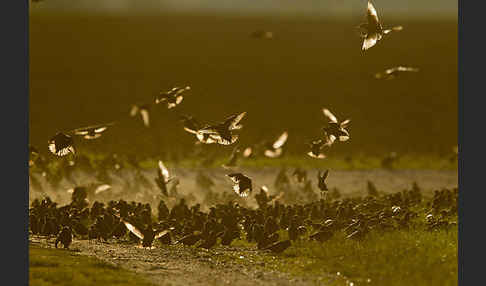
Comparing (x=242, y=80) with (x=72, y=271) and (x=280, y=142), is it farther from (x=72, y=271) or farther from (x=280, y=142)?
(x=72, y=271)

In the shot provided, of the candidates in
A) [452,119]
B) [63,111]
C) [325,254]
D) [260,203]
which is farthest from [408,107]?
[325,254]

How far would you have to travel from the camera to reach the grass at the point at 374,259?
12492 mm

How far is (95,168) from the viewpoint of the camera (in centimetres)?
2459

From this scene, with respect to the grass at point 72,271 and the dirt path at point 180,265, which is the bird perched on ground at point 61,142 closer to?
the dirt path at point 180,265

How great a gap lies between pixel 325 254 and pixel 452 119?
90.7ft

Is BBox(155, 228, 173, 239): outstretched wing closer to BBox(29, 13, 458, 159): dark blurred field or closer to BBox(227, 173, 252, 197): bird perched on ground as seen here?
BBox(227, 173, 252, 197): bird perched on ground

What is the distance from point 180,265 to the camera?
42.3 feet

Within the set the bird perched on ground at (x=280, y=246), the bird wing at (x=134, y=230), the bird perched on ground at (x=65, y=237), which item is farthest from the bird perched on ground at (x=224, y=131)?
the bird perched on ground at (x=65, y=237)

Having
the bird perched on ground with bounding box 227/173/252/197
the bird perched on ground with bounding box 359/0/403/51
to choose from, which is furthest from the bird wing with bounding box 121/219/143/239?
the bird perched on ground with bounding box 359/0/403/51

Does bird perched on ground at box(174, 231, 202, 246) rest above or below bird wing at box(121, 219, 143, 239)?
below

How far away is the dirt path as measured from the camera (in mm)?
12078

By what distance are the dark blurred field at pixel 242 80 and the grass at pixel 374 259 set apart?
15.8 metres

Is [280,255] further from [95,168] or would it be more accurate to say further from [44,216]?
[95,168]

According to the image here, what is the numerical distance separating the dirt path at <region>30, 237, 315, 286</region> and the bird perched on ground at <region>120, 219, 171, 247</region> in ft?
0.58
